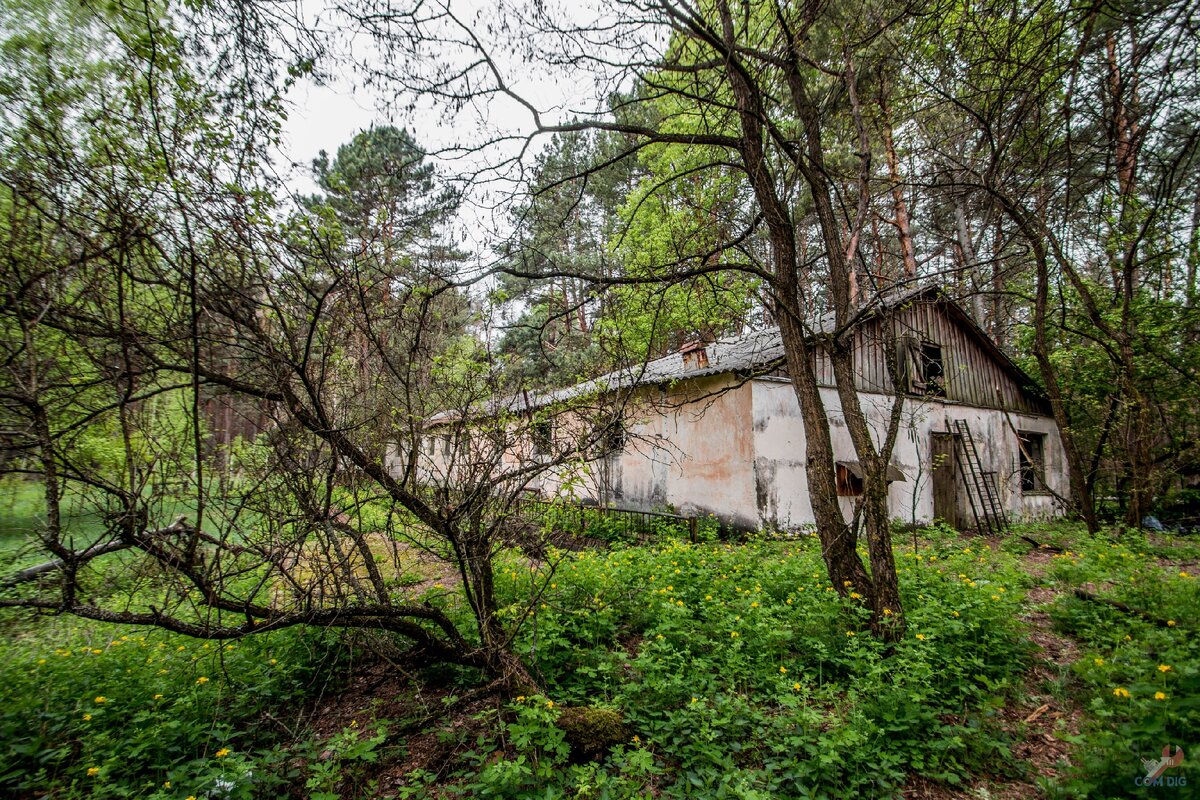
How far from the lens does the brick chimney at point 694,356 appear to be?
10.4 metres

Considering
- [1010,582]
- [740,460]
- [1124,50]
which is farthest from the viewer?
[740,460]

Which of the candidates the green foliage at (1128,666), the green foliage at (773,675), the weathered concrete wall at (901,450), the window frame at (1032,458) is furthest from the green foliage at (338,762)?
the window frame at (1032,458)

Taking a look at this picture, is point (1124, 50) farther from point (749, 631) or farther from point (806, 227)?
point (806, 227)

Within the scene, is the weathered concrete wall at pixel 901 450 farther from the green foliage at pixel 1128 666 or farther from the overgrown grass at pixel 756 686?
the overgrown grass at pixel 756 686

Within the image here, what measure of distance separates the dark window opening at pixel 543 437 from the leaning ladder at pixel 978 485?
11083 millimetres

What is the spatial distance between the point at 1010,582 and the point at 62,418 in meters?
7.82

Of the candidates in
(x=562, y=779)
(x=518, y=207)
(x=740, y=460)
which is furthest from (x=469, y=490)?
(x=740, y=460)

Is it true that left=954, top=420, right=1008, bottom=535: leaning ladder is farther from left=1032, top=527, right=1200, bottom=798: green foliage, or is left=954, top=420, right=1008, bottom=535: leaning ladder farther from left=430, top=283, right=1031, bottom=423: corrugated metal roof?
left=1032, top=527, right=1200, bottom=798: green foliage

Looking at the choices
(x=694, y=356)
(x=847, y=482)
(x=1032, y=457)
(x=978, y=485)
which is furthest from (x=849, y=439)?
(x=1032, y=457)

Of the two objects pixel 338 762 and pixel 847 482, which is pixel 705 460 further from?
pixel 338 762

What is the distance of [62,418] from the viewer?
3.12 metres

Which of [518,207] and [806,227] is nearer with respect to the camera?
[518,207]

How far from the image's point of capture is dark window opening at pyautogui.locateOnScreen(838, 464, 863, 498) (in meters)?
9.23

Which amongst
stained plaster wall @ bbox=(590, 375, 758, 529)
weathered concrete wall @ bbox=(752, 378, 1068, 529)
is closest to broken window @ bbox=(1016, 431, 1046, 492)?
weathered concrete wall @ bbox=(752, 378, 1068, 529)
